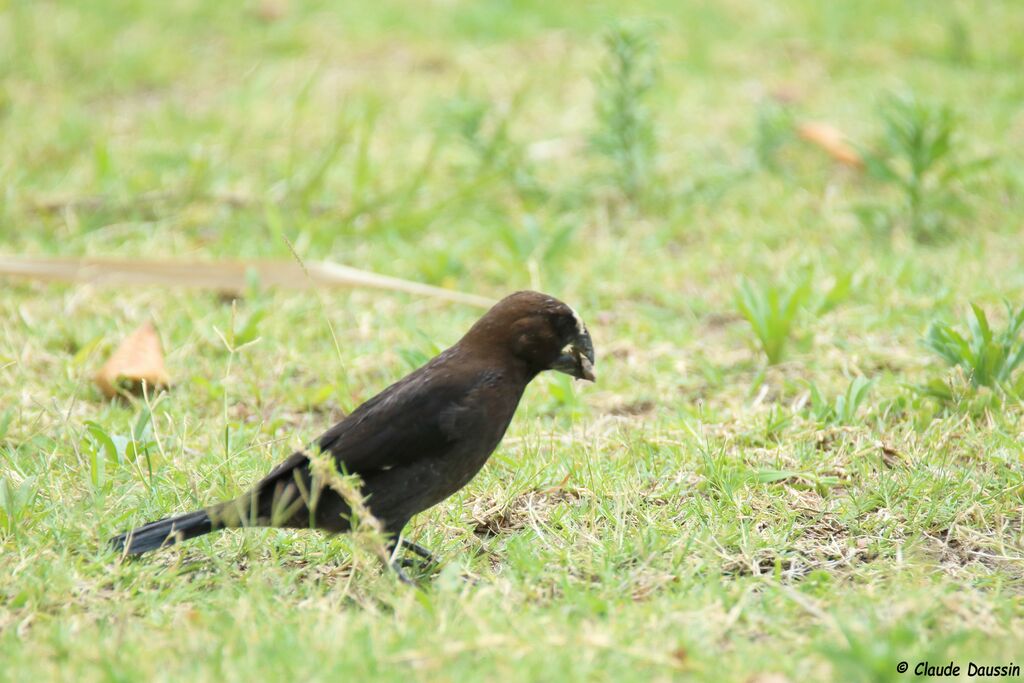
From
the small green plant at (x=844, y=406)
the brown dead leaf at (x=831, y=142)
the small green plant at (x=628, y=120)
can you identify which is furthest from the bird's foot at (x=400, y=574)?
the brown dead leaf at (x=831, y=142)

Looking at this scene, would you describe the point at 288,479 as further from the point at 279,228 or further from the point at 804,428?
the point at 279,228

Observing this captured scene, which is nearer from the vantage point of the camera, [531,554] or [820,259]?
[531,554]

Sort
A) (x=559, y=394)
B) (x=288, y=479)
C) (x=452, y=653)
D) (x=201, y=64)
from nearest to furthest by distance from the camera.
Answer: (x=452, y=653)
(x=288, y=479)
(x=559, y=394)
(x=201, y=64)

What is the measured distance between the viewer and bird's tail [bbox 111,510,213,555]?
3.15 metres

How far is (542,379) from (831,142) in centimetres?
273

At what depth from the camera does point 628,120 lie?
5980mm

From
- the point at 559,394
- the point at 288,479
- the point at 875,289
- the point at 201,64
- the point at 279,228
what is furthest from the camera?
the point at 201,64

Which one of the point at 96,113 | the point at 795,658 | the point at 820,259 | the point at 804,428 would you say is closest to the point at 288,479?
the point at 795,658

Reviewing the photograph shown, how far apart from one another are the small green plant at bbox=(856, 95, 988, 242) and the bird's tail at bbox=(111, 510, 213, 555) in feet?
12.0

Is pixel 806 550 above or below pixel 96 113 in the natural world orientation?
below

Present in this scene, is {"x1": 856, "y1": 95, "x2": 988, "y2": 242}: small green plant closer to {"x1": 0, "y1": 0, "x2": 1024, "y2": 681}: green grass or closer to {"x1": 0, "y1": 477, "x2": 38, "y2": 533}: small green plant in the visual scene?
{"x1": 0, "y1": 0, "x2": 1024, "y2": 681}: green grass

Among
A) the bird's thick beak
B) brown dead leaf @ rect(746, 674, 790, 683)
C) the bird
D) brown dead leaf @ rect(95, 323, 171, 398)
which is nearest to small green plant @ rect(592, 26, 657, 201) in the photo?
brown dead leaf @ rect(95, 323, 171, 398)

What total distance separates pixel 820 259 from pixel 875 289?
15.2 inches

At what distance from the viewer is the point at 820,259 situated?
554 cm
